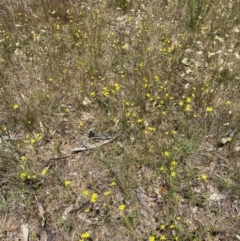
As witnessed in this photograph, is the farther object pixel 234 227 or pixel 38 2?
pixel 38 2

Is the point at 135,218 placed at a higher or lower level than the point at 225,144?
lower

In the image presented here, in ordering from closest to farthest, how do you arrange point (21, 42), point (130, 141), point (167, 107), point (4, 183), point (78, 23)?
point (4, 183) < point (130, 141) < point (167, 107) < point (21, 42) < point (78, 23)

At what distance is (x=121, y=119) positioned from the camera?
432cm

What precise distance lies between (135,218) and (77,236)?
0.67m

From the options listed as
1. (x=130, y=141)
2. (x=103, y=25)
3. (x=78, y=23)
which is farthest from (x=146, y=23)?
(x=130, y=141)

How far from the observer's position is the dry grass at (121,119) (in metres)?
3.49

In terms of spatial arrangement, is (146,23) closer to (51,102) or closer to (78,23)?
(78,23)

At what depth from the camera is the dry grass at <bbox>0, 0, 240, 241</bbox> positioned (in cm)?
349

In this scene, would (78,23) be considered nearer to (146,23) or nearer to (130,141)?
(146,23)

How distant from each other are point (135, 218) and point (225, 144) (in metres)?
1.63

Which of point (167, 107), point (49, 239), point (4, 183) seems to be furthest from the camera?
point (167, 107)

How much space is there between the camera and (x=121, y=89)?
477 cm

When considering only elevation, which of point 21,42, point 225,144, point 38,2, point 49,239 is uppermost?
point 38,2

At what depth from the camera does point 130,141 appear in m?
4.09
